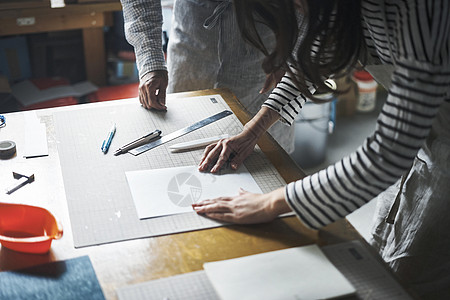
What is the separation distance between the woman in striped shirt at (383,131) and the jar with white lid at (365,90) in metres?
1.66

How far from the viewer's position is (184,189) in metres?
1.05

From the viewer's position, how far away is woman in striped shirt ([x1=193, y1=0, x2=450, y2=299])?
773mm

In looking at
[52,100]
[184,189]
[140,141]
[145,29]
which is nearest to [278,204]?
[184,189]

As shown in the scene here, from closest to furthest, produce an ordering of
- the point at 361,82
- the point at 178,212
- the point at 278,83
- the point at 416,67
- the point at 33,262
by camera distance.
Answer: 1. the point at 416,67
2. the point at 33,262
3. the point at 178,212
4. the point at 278,83
5. the point at 361,82

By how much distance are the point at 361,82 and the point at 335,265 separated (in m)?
2.18

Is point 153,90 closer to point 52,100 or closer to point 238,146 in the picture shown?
point 238,146

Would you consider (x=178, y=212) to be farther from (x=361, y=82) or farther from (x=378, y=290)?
(x=361, y=82)

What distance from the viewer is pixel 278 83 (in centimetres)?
132

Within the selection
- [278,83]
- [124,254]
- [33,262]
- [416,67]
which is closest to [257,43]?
[278,83]

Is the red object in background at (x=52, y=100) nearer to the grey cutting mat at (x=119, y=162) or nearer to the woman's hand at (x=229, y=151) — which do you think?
the grey cutting mat at (x=119, y=162)

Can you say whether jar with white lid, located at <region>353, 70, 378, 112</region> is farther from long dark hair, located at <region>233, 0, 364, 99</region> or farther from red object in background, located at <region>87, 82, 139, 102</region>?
long dark hair, located at <region>233, 0, 364, 99</region>

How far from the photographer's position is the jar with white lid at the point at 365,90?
9.39ft

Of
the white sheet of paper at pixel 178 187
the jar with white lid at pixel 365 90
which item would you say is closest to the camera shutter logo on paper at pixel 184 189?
the white sheet of paper at pixel 178 187

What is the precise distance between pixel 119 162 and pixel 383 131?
59cm
